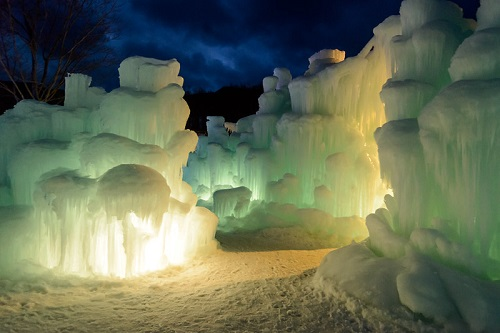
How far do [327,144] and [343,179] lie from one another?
1401mm

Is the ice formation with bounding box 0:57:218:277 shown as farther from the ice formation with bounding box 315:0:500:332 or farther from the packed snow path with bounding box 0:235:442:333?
the ice formation with bounding box 315:0:500:332

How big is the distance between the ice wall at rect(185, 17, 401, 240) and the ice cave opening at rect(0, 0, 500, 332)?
0.07m

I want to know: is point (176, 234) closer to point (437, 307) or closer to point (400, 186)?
point (400, 186)

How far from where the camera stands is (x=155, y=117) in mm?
9203

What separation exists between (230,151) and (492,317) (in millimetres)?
12901

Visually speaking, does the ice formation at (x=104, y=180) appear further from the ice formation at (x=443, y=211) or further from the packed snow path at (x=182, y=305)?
the ice formation at (x=443, y=211)

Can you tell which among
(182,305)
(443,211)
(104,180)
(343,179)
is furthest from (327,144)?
(182,305)

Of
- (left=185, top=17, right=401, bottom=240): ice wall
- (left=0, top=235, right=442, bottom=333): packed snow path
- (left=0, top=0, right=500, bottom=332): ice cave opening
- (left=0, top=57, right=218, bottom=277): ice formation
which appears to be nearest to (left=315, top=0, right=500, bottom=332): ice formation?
(left=0, top=0, right=500, bottom=332): ice cave opening

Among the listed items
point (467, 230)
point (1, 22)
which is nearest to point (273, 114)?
point (467, 230)

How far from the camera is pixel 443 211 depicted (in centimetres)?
617

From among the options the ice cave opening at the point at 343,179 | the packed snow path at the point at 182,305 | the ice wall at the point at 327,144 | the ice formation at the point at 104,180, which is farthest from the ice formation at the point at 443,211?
the ice wall at the point at 327,144

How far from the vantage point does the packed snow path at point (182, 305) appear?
4.95 meters

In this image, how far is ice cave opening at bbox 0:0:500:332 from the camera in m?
5.46

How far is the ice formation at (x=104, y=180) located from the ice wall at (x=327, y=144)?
4.36m
